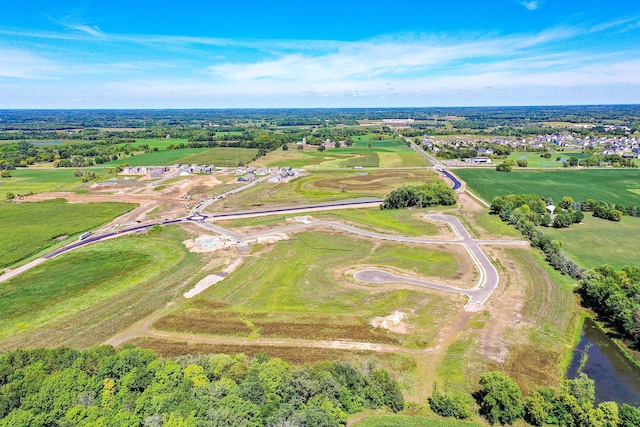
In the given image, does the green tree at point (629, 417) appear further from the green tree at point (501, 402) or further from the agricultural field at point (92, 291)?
the agricultural field at point (92, 291)

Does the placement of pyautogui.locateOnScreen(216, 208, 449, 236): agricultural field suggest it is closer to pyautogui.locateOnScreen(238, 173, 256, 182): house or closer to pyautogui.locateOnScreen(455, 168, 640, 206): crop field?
pyautogui.locateOnScreen(455, 168, 640, 206): crop field

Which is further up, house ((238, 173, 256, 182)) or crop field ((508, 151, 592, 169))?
crop field ((508, 151, 592, 169))

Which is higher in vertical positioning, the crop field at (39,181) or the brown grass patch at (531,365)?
the crop field at (39,181)

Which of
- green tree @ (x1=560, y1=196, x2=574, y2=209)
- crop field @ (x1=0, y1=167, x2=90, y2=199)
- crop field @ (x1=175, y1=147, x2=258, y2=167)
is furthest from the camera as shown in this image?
crop field @ (x1=175, y1=147, x2=258, y2=167)

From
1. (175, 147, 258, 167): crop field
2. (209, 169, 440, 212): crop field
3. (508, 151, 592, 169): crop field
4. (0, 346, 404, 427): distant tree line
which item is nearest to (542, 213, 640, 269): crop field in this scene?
(209, 169, 440, 212): crop field

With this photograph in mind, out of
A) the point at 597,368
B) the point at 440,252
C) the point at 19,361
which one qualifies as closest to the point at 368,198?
the point at 440,252

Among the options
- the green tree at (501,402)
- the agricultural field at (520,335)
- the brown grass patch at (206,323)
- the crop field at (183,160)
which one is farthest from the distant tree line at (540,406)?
the crop field at (183,160)

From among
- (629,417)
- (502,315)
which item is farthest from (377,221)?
(629,417)

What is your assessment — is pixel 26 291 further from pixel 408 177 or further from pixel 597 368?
pixel 408 177

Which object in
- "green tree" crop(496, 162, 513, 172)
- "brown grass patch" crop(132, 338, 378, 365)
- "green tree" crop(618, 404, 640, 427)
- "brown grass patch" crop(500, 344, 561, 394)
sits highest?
"green tree" crop(496, 162, 513, 172)
